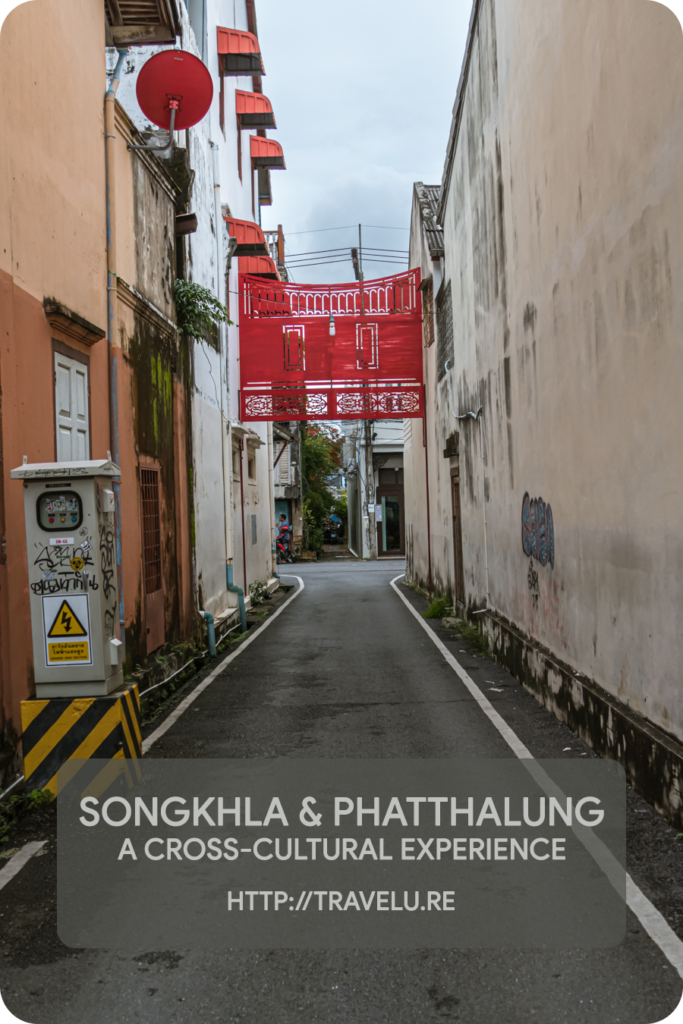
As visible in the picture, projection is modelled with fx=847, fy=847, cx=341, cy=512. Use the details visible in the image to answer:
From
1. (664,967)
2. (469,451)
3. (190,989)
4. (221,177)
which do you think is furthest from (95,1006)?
(221,177)

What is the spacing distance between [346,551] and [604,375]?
42.3 metres

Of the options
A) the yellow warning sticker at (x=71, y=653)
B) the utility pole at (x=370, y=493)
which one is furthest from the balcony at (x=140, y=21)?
the utility pole at (x=370, y=493)

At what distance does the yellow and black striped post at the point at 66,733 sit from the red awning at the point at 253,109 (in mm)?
19163

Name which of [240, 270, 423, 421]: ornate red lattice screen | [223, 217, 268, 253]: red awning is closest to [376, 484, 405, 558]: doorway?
[240, 270, 423, 421]: ornate red lattice screen

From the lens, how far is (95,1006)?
3467 mm

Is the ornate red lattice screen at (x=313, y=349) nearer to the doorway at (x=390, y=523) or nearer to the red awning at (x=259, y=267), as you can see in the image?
the red awning at (x=259, y=267)

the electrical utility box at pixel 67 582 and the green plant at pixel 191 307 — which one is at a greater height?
the green plant at pixel 191 307

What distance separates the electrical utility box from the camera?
612 centimetres

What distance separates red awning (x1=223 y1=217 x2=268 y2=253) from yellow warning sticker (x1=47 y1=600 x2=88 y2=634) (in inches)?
554

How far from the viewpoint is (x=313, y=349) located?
64.1 ft

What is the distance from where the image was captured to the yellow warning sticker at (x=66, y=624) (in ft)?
20.2

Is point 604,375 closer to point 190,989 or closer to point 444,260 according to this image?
point 190,989

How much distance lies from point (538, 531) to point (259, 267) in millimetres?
15265

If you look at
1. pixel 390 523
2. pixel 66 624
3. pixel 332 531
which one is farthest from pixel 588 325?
pixel 332 531
